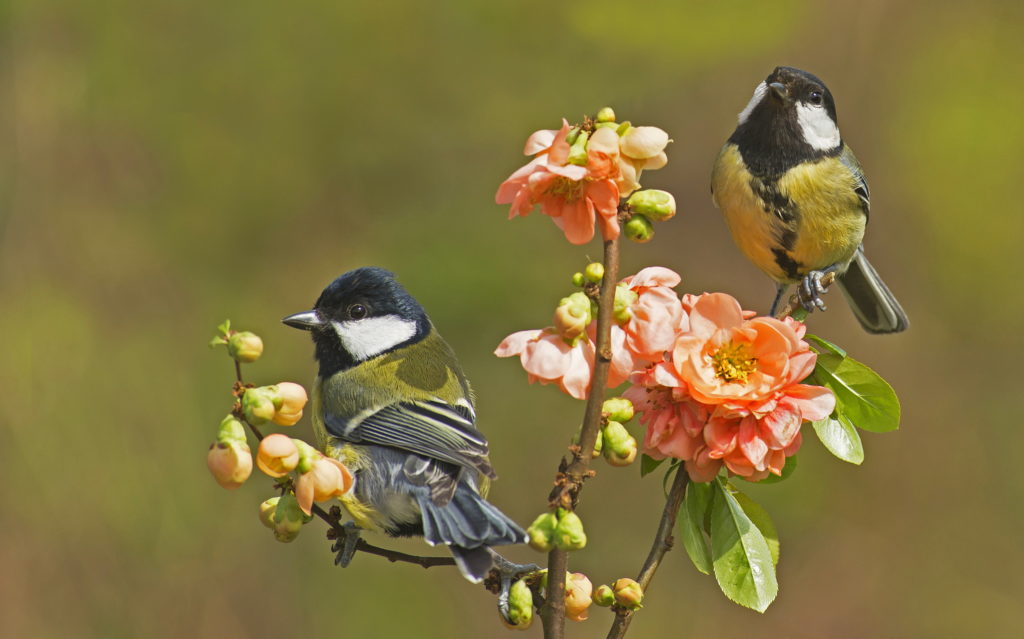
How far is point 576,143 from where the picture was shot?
1.34 m

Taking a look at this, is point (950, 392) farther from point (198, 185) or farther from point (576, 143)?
point (576, 143)

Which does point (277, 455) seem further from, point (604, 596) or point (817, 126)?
point (817, 126)

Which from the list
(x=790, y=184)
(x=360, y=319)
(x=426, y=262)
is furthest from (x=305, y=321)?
(x=426, y=262)

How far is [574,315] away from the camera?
1.31 metres

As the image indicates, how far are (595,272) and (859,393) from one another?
1.77 ft

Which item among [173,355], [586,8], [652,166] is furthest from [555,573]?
[586,8]

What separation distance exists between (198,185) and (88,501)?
1618mm

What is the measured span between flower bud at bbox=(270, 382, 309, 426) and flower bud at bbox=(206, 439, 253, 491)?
6 cm

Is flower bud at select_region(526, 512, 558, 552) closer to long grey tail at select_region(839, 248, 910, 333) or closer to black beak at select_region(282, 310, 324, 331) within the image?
black beak at select_region(282, 310, 324, 331)

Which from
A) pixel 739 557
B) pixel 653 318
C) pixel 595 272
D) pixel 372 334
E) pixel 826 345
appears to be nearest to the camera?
pixel 595 272

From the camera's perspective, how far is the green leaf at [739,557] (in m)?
1.47

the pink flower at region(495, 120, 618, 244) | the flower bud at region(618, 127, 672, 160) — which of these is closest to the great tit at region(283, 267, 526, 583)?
the pink flower at region(495, 120, 618, 244)

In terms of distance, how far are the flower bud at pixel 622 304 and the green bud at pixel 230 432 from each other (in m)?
0.48

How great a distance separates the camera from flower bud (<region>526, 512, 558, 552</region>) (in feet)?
3.84
